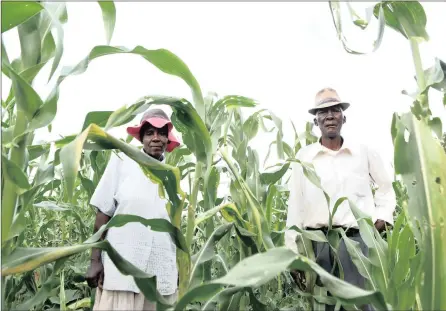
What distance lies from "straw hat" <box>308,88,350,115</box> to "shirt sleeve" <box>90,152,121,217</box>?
1.10 meters

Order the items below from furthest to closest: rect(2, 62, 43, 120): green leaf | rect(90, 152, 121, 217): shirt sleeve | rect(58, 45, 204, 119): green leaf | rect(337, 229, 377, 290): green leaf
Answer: rect(90, 152, 121, 217): shirt sleeve → rect(337, 229, 377, 290): green leaf → rect(58, 45, 204, 119): green leaf → rect(2, 62, 43, 120): green leaf

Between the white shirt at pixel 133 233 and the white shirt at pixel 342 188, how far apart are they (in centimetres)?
69

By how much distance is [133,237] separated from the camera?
2043mm

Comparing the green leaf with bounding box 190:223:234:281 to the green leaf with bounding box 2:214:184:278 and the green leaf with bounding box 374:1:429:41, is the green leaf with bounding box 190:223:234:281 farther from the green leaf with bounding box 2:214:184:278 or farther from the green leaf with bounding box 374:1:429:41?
the green leaf with bounding box 374:1:429:41

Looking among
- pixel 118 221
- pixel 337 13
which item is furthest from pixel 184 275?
pixel 337 13

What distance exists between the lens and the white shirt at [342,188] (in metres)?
2.35

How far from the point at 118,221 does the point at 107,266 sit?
23.8 inches

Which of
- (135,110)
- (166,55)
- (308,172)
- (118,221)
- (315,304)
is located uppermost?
(166,55)

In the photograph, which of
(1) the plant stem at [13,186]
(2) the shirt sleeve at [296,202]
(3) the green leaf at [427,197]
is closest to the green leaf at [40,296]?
(1) the plant stem at [13,186]

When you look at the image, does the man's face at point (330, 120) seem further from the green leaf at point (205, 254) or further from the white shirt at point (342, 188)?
the green leaf at point (205, 254)

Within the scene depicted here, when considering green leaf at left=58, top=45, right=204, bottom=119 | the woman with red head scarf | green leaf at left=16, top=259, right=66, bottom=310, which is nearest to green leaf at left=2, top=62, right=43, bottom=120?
green leaf at left=58, top=45, right=204, bottom=119

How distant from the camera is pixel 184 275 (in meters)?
1.53

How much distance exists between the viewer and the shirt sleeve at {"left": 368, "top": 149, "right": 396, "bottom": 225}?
2.36 meters

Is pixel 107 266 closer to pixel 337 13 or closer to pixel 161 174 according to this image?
pixel 161 174
